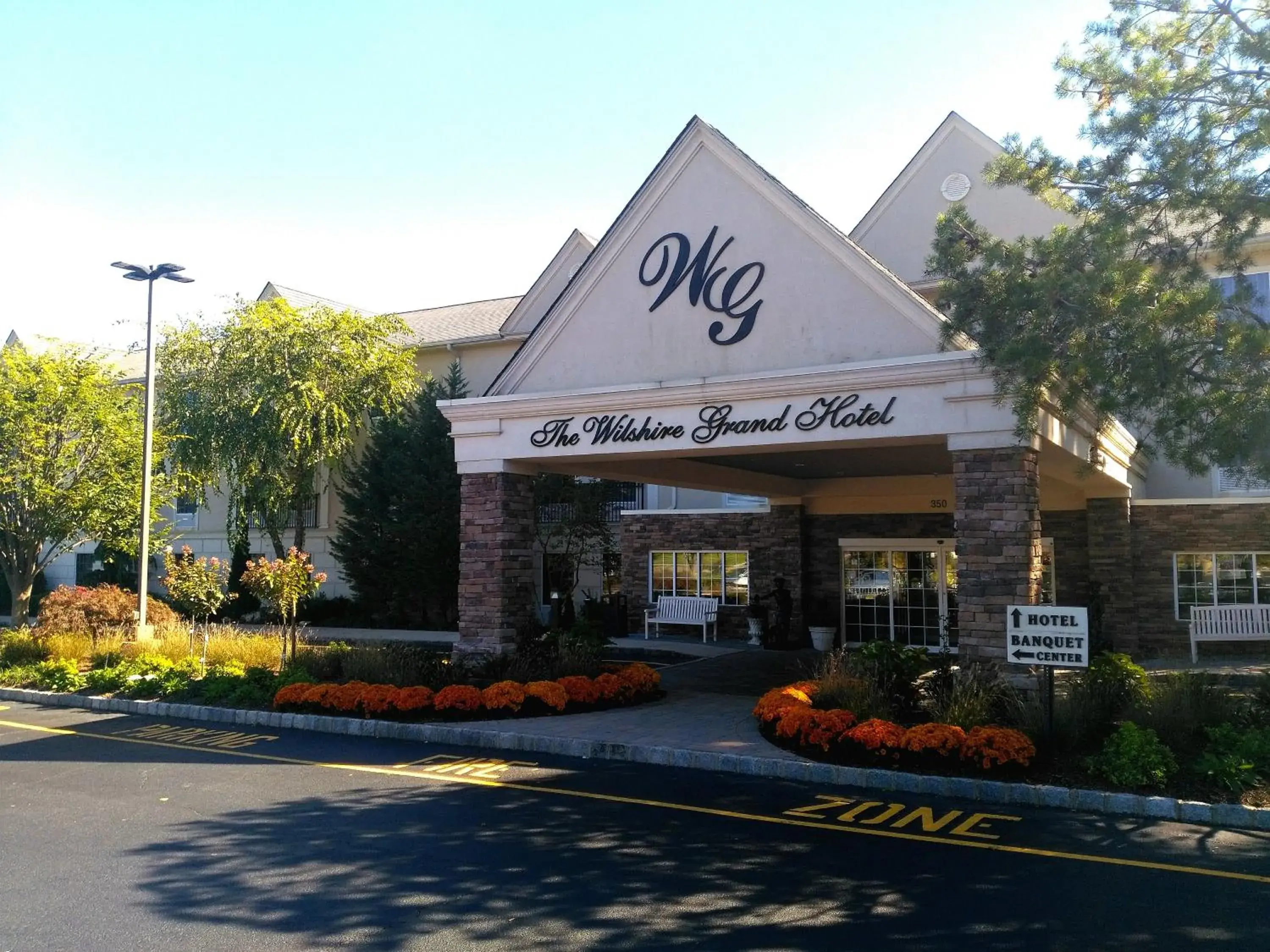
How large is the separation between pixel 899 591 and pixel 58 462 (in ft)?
58.7

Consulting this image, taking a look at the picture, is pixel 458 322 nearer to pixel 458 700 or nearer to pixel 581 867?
pixel 458 700

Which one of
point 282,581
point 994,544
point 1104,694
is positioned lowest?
point 1104,694

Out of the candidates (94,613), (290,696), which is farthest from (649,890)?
(94,613)

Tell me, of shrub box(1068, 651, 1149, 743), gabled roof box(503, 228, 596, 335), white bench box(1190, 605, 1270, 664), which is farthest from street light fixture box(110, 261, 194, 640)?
white bench box(1190, 605, 1270, 664)

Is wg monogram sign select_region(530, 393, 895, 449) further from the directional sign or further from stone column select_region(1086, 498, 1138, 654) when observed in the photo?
stone column select_region(1086, 498, 1138, 654)

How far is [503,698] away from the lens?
513 inches

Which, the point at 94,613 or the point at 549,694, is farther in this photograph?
the point at 94,613

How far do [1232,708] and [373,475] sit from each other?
2219 centimetres

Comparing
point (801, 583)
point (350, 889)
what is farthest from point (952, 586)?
point (350, 889)

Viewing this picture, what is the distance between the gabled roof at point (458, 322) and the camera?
102ft

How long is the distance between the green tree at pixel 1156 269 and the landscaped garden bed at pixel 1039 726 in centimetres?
256

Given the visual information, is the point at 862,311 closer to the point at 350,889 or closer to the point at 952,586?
the point at 350,889

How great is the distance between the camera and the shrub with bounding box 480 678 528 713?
12977 mm

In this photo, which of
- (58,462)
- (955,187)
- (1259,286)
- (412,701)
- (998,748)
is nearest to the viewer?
(998,748)
